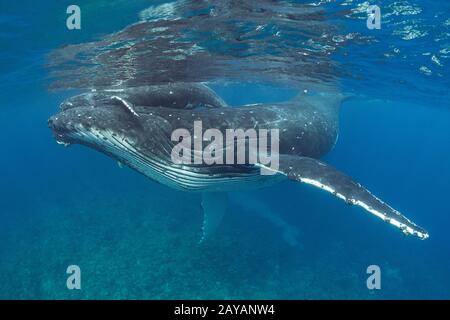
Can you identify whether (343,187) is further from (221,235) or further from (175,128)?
(221,235)

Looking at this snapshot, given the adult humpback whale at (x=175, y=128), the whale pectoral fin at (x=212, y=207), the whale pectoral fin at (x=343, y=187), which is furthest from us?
the whale pectoral fin at (x=212, y=207)

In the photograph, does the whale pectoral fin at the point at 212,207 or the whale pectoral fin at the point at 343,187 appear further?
the whale pectoral fin at the point at 212,207

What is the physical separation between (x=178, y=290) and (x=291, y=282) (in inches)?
213

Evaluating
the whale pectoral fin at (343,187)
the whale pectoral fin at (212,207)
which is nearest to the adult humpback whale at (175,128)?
the whale pectoral fin at (343,187)

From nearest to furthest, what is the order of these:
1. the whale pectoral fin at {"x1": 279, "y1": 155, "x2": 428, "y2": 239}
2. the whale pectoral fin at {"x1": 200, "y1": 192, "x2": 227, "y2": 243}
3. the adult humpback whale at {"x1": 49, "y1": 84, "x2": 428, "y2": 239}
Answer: the whale pectoral fin at {"x1": 279, "y1": 155, "x2": 428, "y2": 239} → the adult humpback whale at {"x1": 49, "y1": 84, "x2": 428, "y2": 239} → the whale pectoral fin at {"x1": 200, "y1": 192, "x2": 227, "y2": 243}

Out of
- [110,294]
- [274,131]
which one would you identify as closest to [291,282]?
[110,294]

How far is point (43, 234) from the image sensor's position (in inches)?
911

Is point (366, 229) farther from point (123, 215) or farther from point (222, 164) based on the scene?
point (222, 164)

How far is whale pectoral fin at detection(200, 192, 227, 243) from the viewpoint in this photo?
13315 millimetres

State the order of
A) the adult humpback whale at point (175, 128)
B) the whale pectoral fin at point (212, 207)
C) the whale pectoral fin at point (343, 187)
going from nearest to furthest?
the whale pectoral fin at point (343, 187)
the adult humpback whale at point (175, 128)
the whale pectoral fin at point (212, 207)

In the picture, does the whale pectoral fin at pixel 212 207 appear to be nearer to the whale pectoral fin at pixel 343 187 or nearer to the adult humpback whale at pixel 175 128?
the adult humpback whale at pixel 175 128

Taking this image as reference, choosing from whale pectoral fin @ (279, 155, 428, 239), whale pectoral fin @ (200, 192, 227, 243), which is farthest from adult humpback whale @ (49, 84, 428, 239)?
whale pectoral fin @ (200, 192, 227, 243)

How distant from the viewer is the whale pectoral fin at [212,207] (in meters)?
13.3

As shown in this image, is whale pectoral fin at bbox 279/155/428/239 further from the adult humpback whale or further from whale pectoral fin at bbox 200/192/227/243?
whale pectoral fin at bbox 200/192/227/243
